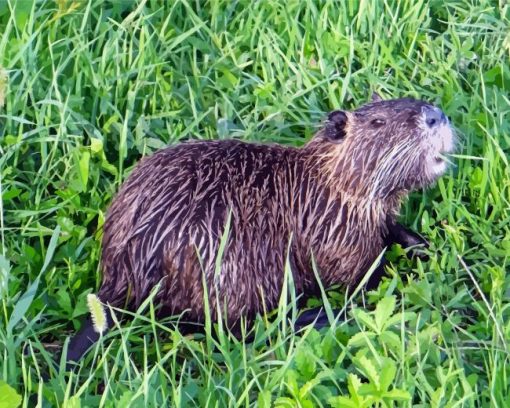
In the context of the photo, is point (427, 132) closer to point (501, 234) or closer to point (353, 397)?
point (501, 234)

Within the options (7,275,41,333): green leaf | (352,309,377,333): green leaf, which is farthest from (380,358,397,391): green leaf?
(7,275,41,333): green leaf

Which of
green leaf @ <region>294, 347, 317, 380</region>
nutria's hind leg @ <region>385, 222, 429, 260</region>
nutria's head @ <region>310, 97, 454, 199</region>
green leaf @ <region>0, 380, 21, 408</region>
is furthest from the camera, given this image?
nutria's hind leg @ <region>385, 222, 429, 260</region>

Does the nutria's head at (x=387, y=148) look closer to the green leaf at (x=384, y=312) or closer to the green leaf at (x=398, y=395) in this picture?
the green leaf at (x=384, y=312)

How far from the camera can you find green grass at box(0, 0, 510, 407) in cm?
234

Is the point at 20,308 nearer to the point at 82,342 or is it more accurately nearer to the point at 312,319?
the point at 82,342

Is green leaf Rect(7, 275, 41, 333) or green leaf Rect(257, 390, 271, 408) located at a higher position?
green leaf Rect(7, 275, 41, 333)

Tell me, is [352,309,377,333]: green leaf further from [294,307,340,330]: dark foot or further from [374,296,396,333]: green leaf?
[294,307,340,330]: dark foot

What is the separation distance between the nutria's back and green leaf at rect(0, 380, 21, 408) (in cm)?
58

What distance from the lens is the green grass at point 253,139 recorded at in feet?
7.68

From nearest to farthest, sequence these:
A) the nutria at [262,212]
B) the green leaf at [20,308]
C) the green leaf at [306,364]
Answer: the green leaf at [306,364] < the green leaf at [20,308] < the nutria at [262,212]

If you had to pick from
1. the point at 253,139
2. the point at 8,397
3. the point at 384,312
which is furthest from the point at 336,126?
the point at 8,397

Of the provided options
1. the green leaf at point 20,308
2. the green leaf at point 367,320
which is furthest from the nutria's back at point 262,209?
the green leaf at point 367,320

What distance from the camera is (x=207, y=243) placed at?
2.66 metres

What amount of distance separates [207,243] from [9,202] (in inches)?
29.5
